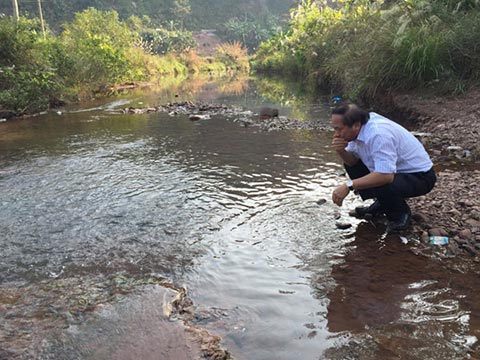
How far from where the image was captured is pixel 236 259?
3668 millimetres

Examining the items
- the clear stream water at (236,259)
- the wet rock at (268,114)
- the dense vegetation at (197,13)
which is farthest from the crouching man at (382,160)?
the dense vegetation at (197,13)

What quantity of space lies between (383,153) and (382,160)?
0.20 ft

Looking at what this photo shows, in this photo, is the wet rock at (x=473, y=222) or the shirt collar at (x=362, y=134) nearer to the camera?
the shirt collar at (x=362, y=134)

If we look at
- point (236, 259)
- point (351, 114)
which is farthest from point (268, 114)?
point (236, 259)

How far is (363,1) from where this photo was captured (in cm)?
1786

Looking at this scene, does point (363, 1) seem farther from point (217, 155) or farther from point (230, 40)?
point (230, 40)

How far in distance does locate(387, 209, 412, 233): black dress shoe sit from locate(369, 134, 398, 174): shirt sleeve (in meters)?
0.63

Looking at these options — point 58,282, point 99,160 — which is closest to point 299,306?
point 58,282

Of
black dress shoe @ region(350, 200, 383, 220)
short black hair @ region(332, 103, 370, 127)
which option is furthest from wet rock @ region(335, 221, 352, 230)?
short black hair @ region(332, 103, 370, 127)

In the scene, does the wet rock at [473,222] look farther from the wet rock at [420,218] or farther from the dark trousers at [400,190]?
the dark trousers at [400,190]

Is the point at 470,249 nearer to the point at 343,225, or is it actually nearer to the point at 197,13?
the point at 343,225

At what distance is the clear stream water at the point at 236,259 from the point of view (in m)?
2.56

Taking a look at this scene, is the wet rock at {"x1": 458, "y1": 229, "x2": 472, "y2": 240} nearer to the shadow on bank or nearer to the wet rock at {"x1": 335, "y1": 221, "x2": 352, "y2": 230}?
the shadow on bank

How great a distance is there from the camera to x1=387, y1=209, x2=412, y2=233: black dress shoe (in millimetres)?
3939
